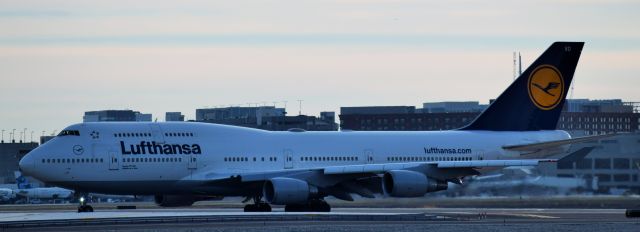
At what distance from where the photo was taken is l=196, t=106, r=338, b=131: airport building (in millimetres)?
180550

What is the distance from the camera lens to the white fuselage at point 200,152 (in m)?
63.9

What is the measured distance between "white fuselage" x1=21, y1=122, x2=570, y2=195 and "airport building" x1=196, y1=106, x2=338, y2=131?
344 ft

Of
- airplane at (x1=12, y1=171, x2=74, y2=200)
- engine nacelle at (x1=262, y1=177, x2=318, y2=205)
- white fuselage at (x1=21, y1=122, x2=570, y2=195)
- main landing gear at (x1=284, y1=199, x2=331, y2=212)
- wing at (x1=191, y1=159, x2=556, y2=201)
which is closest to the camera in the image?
engine nacelle at (x1=262, y1=177, x2=318, y2=205)

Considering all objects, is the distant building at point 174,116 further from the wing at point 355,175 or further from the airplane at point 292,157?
the wing at point 355,175

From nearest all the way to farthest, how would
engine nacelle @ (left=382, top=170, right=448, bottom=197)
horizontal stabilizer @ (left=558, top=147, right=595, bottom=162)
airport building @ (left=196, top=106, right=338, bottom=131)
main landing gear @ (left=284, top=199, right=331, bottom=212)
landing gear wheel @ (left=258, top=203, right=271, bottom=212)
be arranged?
engine nacelle @ (left=382, top=170, right=448, bottom=197) < main landing gear @ (left=284, top=199, right=331, bottom=212) < landing gear wheel @ (left=258, top=203, right=271, bottom=212) < horizontal stabilizer @ (left=558, top=147, right=595, bottom=162) < airport building @ (left=196, top=106, right=338, bottom=131)

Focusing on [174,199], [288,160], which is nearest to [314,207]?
[288,160]

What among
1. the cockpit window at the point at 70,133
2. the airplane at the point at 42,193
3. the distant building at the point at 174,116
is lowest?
the airplane at the point at 42,193

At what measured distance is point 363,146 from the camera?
2739 inches

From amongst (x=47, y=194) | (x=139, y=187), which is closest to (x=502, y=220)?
(x=139, y=187)

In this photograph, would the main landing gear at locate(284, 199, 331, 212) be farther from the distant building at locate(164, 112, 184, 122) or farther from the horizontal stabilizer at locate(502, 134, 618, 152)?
the distant building at locate(164, 112, 184, 122)

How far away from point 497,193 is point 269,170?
13658mm

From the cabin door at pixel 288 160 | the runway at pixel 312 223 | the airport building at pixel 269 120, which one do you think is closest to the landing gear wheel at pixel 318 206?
the cabin door at pixel 288 160

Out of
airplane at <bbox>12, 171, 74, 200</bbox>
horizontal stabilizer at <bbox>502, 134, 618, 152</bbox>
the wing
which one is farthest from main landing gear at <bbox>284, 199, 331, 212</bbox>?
airplane at <bbox>12, 171, 74, 200</bbox>

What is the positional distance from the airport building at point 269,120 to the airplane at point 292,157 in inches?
4094
